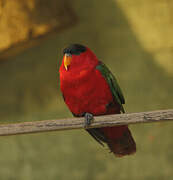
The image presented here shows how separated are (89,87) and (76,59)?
15 centimetres

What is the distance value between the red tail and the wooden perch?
0.33m

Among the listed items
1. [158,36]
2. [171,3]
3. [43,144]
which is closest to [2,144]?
[43,144]

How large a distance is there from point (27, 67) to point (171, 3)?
1.24 metres

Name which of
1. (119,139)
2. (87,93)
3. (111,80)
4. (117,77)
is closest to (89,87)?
(87,93)

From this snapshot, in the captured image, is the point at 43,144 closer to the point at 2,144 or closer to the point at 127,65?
the point at 2,144

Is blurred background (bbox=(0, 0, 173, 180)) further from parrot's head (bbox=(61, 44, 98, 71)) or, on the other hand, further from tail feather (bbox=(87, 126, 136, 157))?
parrot's head (bbox=(61, 44, 98, 71))

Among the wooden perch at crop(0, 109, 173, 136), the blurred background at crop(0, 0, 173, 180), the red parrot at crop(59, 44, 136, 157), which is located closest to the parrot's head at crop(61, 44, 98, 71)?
the red parrot at crop(59, 44, 136, 157)

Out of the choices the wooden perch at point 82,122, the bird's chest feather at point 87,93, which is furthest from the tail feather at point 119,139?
the wooden perch at point 82,122

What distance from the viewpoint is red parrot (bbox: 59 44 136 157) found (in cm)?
171

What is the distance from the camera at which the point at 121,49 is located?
9.22 feet

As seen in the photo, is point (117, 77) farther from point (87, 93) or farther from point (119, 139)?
point (87, 93)

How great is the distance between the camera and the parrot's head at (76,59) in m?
1.71

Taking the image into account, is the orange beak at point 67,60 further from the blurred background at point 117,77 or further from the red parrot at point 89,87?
the blurred background at point 117,77

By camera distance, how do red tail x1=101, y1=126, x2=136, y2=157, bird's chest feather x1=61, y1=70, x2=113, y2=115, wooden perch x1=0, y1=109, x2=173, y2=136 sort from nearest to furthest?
1. wooden perch x1=0, y1=109, x2=173, y2=136
2. bird's chest feather x1=61, y1=70, x2=113, y2=115
3. red tail x1=101, y1=126, x2=136, y2=157
